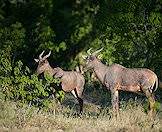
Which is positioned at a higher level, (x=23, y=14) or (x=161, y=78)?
(x=23, y=14)

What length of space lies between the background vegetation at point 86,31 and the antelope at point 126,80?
1.97 metres

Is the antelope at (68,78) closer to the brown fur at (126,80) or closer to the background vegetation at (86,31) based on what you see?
the background vegetation at (86,31)

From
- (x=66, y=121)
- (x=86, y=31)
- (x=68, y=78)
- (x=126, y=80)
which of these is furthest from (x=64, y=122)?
(x=86, y=31)

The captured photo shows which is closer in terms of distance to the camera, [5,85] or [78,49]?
[5,85]

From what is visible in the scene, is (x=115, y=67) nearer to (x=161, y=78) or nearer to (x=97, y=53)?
(x=97, y=53)

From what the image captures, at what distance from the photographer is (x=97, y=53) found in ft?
57.8

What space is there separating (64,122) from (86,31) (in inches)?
247

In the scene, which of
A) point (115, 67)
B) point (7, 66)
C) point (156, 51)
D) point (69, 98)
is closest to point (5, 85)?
point (7, 66)

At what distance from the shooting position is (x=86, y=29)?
19.2 m

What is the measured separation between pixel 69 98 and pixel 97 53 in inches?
122

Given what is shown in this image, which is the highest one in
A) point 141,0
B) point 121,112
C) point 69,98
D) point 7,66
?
point 141,0

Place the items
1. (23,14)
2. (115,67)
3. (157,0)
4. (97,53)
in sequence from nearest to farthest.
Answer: (115,67) < (97,53) < (157,0) < (23,14)

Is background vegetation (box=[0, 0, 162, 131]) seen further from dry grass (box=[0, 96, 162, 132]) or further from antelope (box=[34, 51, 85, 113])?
dry grass (box=[0, 96, 162, 132])

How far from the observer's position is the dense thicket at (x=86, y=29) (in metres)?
18.8
